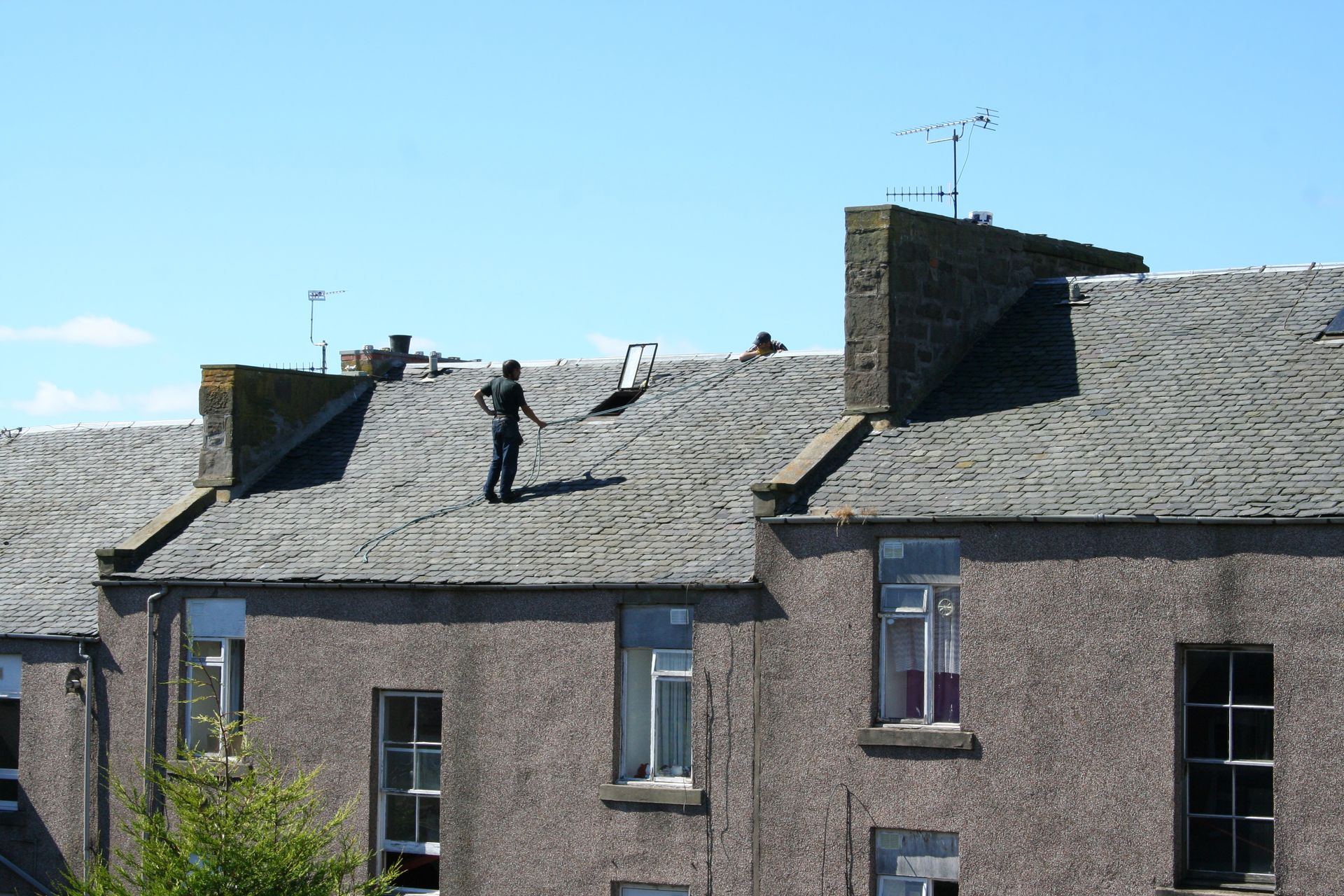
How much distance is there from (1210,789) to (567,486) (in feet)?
28.7

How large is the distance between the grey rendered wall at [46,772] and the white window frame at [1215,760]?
13588 millimetres

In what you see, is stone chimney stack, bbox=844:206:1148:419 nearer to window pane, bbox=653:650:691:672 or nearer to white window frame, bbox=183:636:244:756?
window pane, bbox=653:650:691:672

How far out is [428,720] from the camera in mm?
21219

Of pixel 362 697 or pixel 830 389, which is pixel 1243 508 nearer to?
pixel 830 389

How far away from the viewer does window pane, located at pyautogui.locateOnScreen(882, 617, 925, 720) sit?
60.5ft

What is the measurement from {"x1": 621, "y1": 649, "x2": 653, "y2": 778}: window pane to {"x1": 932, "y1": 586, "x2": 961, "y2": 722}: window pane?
3149 mm

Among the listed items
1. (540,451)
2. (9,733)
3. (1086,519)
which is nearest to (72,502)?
(9,733)

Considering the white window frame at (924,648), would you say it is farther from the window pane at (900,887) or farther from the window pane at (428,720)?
the window pane at (428,720)

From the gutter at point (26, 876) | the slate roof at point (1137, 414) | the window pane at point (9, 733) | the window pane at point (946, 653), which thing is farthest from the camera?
the window pane at point (9, 733)

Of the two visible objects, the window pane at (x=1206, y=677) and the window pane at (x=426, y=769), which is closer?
the window pane at (x=1206, y=677)

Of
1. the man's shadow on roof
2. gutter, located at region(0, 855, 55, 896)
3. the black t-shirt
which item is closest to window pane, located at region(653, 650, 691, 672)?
the man's shadow on roof

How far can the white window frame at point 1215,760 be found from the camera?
54.7 feet

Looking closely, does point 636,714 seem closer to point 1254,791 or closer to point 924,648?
point 924,648

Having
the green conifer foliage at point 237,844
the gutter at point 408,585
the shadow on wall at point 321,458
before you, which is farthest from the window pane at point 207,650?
the shadow on wall at point 321,458
